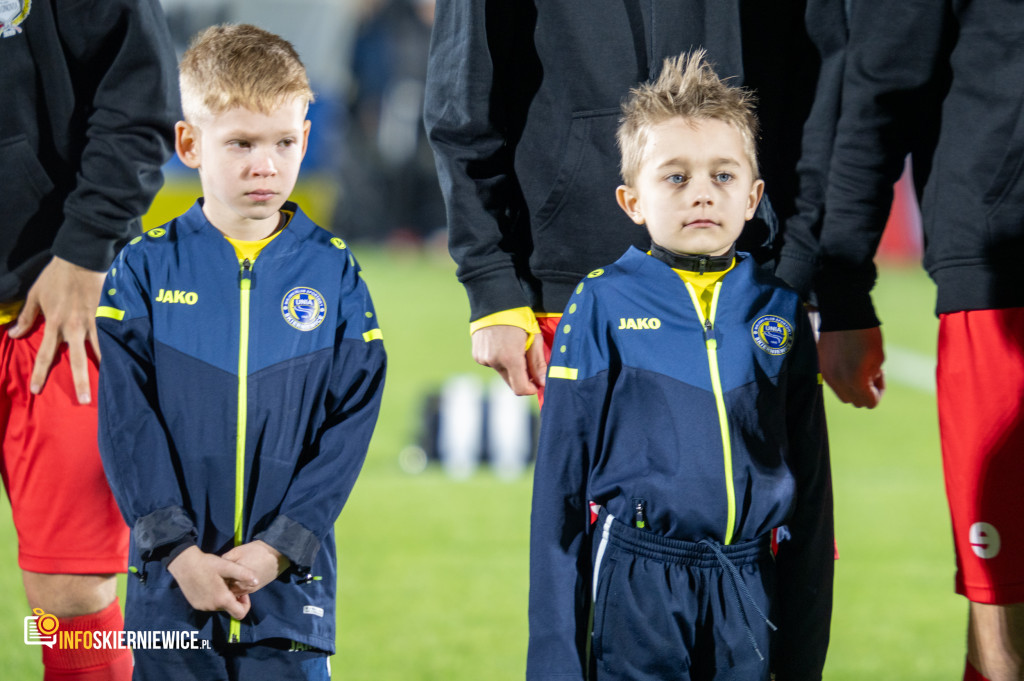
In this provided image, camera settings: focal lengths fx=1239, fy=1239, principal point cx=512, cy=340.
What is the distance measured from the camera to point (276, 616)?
226cm

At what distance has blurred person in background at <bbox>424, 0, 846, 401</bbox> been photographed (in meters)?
2.43

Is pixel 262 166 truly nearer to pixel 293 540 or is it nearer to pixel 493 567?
pixel 293 540

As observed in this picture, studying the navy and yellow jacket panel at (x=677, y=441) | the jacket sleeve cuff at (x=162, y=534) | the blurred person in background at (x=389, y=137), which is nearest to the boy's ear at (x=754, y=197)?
the navy and yellow jacket panel at (x=677, y=441)

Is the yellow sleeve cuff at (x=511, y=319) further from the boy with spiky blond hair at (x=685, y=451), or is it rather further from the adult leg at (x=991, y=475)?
the adult leg at (x=991, y=475)

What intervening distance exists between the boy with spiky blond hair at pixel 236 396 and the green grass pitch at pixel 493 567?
4.74 ft

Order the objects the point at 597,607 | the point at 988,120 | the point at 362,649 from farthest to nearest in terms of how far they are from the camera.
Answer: the point at 362,649 → the point at 988,120 → the point at 597,607

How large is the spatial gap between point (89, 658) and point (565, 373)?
129 centimetres

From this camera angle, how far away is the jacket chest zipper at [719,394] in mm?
2166

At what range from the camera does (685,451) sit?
217 cm

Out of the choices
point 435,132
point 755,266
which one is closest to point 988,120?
point 755,266

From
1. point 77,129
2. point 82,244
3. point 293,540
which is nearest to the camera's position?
point 293,540

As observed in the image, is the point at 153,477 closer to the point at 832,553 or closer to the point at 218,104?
the point at 218,104

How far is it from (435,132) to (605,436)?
29.7 inches

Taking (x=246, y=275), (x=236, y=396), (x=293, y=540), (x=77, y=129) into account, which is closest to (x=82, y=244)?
(x=77, y=129)
